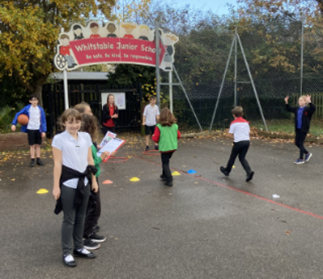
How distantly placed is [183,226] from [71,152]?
1.82 meters

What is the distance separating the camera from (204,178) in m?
6.75

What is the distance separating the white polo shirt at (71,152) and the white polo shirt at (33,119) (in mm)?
5062

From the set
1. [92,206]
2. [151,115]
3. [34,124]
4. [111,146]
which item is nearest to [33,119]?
[34,124]

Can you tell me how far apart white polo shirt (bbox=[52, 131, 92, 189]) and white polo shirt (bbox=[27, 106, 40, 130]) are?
506 cm

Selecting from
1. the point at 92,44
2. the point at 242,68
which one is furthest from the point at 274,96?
the point at 92,44

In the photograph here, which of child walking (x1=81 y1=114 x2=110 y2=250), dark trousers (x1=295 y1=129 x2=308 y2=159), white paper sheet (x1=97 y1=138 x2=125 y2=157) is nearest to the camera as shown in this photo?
child walking (x1=81 y1=114 x2=110 y2=250)

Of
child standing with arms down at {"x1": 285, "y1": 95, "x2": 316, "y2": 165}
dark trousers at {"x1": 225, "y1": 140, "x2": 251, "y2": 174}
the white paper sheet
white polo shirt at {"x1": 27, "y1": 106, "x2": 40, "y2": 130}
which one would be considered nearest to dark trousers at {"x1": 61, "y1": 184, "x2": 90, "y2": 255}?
the white paper sheet

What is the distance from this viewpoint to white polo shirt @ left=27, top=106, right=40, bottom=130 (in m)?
7.95

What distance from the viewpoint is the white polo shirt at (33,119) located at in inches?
313

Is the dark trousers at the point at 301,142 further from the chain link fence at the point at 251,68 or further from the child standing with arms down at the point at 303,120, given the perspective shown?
the chain link fence at the point at 251,68

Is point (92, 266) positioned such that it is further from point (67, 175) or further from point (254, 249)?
point (254, 249)

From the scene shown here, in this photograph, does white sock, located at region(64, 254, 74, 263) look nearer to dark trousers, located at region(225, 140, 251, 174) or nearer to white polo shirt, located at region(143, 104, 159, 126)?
dark trousers, located at region(225, 140, 251, 174)

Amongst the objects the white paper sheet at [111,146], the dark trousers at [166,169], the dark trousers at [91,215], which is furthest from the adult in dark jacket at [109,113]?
the dark trousers at [91,215]

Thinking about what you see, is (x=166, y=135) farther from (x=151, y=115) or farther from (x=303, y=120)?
(x=151, y=115)
